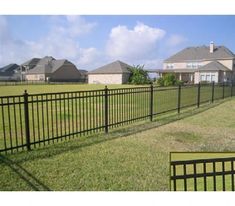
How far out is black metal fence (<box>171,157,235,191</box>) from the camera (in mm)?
3197

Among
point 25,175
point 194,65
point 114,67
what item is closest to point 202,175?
point 25,175

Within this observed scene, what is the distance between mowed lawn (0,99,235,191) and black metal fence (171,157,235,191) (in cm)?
23

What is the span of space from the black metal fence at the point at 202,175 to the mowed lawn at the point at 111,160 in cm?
23

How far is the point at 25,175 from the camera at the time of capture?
3592 mm

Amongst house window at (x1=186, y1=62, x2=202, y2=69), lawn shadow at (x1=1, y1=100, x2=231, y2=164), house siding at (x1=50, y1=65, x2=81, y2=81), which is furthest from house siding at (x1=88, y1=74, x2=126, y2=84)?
A: house window at (x1=186, y1=62, x2=202, y2=69)

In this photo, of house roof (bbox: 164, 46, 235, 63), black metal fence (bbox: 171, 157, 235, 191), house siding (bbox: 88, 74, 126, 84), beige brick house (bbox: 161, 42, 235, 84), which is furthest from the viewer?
beige brick house (bbox: 161, 42, 235, 84)

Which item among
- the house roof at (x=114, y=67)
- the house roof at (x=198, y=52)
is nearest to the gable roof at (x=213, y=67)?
the house roof at (x=198, y=52)

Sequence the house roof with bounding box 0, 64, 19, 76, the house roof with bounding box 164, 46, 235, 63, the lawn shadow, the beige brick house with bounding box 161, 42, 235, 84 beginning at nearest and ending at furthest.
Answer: the lawn shadow
the house roof with bounding box 0, 64, 19, 76
the house roof with bounding box 164, 46, 235, 63
the beige brick house with bounding box 161, 42, 235, 84

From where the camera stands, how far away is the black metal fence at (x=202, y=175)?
3.20m

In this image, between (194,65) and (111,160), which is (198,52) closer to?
(111,160)

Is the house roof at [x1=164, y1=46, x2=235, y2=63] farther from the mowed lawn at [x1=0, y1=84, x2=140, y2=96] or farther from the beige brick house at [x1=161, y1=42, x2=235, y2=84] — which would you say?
the mowed lawn at [x1=0, y1=84, x2=140, y2=96]

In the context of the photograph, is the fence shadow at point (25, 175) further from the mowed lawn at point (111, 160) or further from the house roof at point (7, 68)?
the house roof at point (7, 68)

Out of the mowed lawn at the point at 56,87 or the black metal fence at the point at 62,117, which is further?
the mowed lawn at the point at 56,87

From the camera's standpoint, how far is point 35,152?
4547 millimetres
